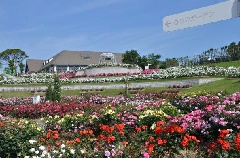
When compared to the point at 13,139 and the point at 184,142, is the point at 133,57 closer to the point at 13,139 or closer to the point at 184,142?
the point at 13,139

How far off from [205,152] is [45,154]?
2.76 meters

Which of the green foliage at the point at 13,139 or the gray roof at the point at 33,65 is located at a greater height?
the gray roof at the point at 33,65

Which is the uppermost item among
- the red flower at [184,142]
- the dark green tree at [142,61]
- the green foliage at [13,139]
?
the dark green tree at [142,61]

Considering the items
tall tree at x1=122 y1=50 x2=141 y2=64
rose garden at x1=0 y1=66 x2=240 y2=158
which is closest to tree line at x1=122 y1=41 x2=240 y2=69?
tall tree at x1=122 y1=50 x2=141 y2=64

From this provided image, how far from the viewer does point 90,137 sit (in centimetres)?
791

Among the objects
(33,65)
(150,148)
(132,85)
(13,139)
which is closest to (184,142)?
(150,148)

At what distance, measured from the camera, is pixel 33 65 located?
313 feet

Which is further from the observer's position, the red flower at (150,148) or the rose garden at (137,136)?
the rose garden at (137,136)

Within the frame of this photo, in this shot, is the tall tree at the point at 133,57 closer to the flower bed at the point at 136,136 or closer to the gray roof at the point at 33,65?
the gray roof at the point at 33,65

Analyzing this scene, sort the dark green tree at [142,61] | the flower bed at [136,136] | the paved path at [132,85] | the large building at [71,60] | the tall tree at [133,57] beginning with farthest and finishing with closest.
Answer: the large building at [71,60], the tall tree at [133,57], the dark green tree at [142,61], the paved path at [132,85], the flower bed at [136,136]

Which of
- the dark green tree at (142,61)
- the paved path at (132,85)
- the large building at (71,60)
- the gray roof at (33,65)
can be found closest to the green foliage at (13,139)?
the paved path at (132,85)

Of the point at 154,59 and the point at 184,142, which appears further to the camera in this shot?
the point at 154,59

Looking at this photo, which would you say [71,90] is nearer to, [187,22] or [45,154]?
[187,22]

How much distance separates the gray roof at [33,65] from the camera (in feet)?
309
